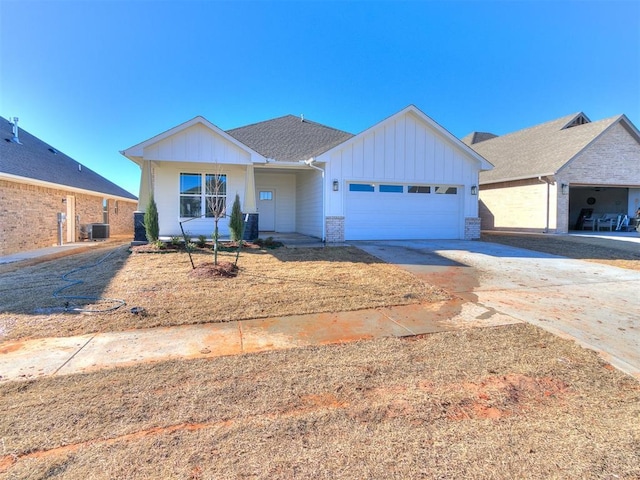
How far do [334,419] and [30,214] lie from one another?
1564 cm

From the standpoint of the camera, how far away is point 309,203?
14562 millimetres

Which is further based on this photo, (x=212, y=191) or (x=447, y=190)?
(x=447, y=190)

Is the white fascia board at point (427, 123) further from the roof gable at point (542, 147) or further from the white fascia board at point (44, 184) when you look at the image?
the white fascia board at point (44, 184)

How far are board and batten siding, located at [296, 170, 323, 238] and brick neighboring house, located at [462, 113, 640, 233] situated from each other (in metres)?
12.1

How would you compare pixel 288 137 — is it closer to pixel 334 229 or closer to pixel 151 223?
pixel 334 229

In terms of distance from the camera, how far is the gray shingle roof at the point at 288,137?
13.8 meters

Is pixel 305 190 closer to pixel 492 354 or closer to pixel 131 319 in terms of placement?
pixel 131 319

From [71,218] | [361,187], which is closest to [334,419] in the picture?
[361,187]

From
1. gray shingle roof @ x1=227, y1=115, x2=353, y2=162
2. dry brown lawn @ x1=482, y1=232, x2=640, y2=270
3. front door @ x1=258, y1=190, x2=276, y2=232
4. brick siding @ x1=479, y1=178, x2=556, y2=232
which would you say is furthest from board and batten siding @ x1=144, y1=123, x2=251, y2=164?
brick siding @ x1=479, y1=178, x2=556, y2=232

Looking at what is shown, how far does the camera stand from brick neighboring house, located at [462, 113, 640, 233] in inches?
674

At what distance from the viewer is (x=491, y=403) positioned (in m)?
2.72

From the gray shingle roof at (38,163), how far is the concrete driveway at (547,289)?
42.2ft

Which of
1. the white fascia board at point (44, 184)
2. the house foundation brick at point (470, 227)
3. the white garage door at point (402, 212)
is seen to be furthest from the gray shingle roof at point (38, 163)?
the house foundation brick at point (470, 227)

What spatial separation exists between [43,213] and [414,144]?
50.6ft
